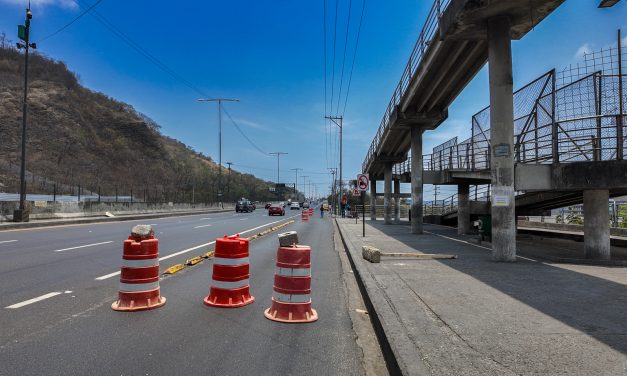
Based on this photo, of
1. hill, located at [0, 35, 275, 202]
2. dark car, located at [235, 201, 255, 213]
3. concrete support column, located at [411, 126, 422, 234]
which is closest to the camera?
concrete support column, located at [411, 126, 422, 234]

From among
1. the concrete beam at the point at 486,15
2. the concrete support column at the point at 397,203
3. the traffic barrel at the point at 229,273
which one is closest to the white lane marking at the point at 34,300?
the traffic barrel at the point at 229,273

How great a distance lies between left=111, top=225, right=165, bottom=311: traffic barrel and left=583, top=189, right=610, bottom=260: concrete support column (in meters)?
11.6

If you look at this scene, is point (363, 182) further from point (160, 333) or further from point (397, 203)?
point (397, 203)

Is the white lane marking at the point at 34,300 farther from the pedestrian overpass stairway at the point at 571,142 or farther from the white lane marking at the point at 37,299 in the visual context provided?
the pedestrian overpass stairway at the point at 571,142

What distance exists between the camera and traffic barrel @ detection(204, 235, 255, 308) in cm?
709

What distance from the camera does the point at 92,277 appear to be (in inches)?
367

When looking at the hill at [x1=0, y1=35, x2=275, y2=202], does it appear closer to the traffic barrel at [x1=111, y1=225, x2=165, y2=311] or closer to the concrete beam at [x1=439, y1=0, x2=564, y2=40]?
the concrete beam at [x1=439, y1=0, x2=564, y2=40]

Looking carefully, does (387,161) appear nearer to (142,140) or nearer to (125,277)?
(125,277)

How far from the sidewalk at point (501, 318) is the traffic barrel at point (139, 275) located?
3.27 metres

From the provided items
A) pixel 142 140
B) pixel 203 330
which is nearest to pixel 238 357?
pixel 203 330

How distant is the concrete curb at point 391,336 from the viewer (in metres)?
4.40

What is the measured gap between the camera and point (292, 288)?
21.3 feet

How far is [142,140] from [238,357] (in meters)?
88.7

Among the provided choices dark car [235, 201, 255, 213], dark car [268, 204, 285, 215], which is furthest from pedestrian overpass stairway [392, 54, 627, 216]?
dark car [235, 201, 255, 213]
